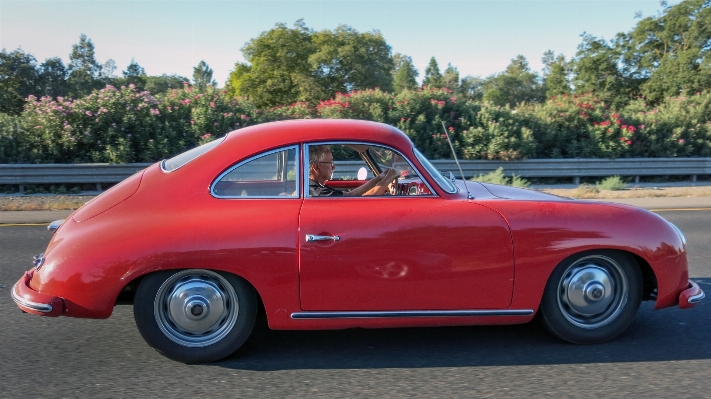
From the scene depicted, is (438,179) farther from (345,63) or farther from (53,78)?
(53,78)

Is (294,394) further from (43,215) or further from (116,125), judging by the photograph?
(116,125)

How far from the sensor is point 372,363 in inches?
158

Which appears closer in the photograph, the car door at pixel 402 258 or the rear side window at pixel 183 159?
the car door at pixel 402 258

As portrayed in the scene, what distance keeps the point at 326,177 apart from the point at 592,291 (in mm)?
1957

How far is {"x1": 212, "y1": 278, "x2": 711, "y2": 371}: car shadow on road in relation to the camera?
4020 mm

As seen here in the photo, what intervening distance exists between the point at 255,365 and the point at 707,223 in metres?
8.43

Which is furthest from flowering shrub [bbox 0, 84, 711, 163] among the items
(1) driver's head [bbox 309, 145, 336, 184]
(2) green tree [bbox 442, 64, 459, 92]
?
(2) green tree [bbox 442, 64, 459, 92]

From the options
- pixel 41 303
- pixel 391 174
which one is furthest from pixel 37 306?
pixel 391 174

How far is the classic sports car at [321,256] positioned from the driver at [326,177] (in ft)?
0.36

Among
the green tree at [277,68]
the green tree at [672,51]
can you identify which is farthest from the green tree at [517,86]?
the green tree at [672,51]

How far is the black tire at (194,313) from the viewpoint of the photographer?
3898 millimetres

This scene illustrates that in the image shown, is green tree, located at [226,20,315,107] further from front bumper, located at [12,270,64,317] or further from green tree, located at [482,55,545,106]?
green tree, located at [482,55,545,106]

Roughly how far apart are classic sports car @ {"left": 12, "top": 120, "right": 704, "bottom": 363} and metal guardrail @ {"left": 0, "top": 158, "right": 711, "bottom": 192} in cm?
1000

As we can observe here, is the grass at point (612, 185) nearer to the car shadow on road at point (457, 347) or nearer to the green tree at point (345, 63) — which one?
the car shadow on road at point (457, 347)
